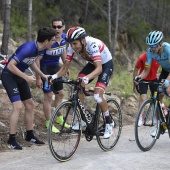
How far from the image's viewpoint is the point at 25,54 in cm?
598

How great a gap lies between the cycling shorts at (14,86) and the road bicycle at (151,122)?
7.01ft

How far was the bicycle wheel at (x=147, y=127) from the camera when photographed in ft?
20.6

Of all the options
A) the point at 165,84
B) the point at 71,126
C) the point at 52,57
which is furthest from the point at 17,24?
the point at 71,126

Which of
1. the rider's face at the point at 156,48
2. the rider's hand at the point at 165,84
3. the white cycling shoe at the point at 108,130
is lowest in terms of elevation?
the white cycling shoe at the point at 108,130

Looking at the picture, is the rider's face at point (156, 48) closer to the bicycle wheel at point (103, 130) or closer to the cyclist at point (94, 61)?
→ the cyclist at point (94, 61)

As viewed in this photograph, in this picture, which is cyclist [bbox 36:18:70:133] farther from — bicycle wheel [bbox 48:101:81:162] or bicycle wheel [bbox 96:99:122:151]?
bicycle wheel [bbox 48:101:81:162]

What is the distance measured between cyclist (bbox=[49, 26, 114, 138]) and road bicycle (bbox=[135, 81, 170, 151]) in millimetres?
633

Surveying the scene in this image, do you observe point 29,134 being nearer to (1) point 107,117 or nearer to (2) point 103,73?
(1) point 107,117

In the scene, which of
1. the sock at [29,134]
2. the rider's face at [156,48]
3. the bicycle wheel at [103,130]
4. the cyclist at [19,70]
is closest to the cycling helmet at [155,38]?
the rider's face at [156,48]

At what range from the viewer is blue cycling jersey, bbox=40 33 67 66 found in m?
7.38

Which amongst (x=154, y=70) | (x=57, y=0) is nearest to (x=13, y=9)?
(x=57, y=0)

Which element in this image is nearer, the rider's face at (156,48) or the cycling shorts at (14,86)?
the cycling shorts at (14,86)

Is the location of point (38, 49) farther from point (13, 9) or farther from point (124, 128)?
point (13, 9)

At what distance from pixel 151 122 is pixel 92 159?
1493mm
